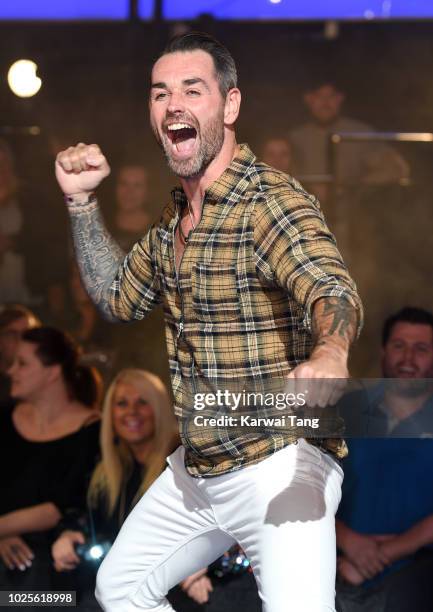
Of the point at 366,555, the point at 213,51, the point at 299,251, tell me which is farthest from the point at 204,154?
the point at 366,555

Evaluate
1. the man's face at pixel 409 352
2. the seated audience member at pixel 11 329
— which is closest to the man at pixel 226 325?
the man's face at pixel 409 352

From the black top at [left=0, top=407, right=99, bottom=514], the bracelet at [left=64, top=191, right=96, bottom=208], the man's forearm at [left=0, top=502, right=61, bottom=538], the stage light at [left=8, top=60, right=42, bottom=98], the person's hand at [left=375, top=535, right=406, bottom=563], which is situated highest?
the stage light at [left=8, top=60, right=42, bottom=98]

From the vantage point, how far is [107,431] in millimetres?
3504

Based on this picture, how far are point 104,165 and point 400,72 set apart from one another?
79.4 inches

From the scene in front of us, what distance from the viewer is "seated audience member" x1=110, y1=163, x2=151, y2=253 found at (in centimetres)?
412

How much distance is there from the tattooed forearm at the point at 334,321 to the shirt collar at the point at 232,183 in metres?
0.38

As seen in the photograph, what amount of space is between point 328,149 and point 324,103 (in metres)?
0.18

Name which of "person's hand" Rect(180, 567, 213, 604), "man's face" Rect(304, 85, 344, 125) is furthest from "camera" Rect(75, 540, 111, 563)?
"man's face" Rect(304, 85, 344, 125)

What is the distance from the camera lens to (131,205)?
13.6ft

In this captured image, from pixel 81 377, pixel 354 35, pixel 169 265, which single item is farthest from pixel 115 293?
pixel 354 35

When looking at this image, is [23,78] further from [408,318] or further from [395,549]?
[395,549]

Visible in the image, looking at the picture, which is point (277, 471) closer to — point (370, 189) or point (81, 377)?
point (81, 377)

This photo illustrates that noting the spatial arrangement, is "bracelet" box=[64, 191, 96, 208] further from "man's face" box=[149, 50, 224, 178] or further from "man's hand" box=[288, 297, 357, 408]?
"man's hand" box=[288, 297, 357, 408]

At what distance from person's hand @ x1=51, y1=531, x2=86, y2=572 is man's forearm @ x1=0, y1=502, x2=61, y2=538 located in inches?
4.1
